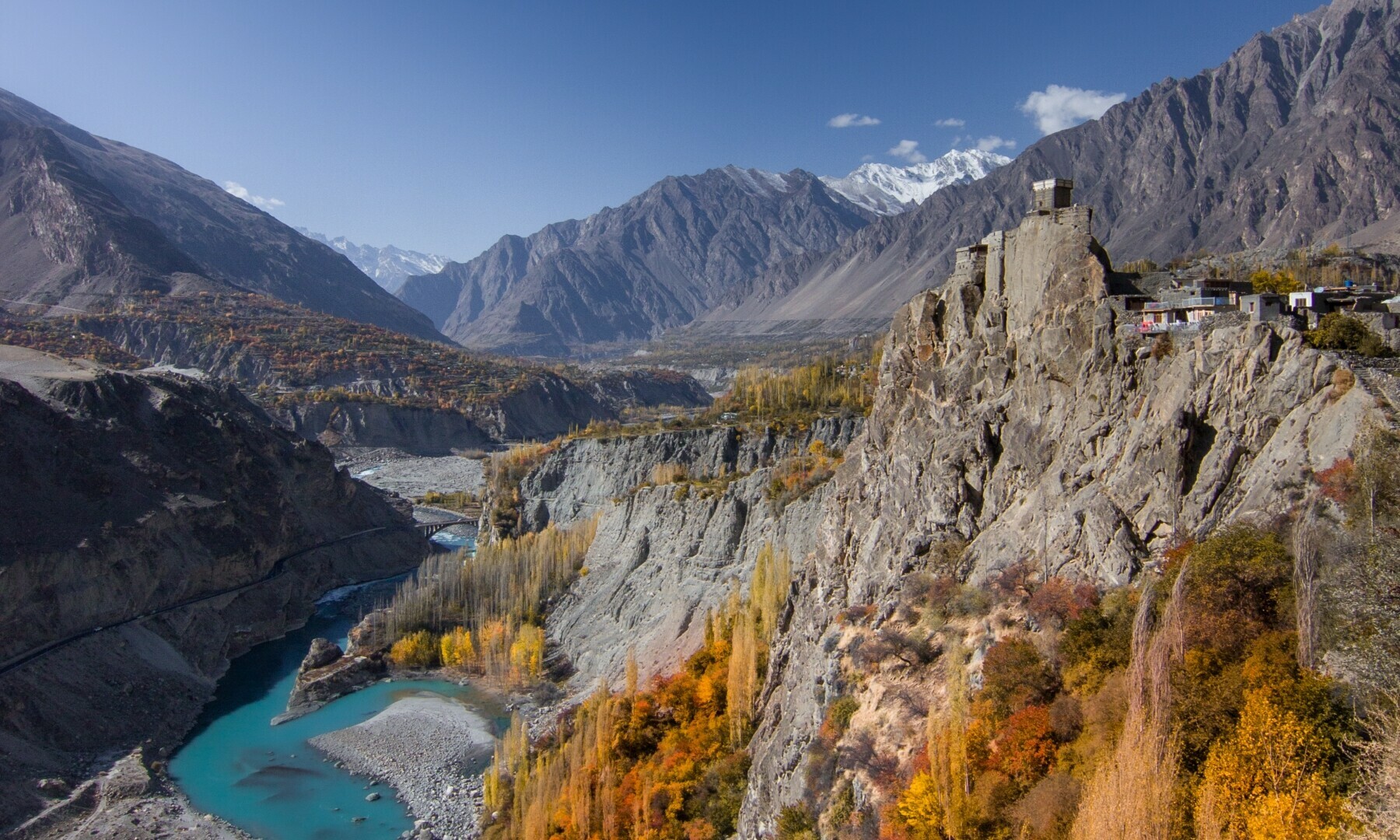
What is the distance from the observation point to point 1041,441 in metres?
25.6

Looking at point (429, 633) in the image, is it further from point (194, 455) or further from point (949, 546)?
point (949, 546)

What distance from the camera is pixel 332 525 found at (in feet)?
337

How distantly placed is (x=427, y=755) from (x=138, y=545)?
37817 millimetres

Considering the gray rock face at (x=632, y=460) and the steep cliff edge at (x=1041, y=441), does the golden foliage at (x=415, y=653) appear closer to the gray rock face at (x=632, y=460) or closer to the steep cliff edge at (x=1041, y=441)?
the gray rock face at (x=632, y=460)

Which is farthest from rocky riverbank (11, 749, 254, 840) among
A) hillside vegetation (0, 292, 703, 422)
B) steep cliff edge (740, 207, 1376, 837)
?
hillside vegetation (0, 292, 703, 422)

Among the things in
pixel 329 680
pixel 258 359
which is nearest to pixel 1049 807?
pixel 329 680

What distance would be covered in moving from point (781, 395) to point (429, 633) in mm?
49108

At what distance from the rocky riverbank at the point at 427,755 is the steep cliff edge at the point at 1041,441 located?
20.9 metres

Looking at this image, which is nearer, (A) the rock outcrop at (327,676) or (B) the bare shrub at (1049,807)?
(B) the bare shrub at (1049,807)

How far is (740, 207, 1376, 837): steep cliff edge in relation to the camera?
20328mm

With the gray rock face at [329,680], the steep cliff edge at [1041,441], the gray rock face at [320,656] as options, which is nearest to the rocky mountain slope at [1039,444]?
the steep cliff edge at [1041,441]

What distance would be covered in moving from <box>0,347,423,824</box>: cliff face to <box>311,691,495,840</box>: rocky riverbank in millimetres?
13199

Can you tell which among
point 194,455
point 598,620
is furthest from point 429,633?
point 194,455

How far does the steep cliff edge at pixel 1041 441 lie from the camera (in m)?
20.3
